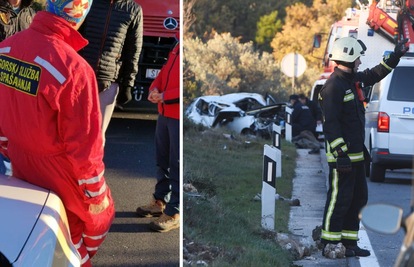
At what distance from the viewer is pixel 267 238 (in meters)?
6.04

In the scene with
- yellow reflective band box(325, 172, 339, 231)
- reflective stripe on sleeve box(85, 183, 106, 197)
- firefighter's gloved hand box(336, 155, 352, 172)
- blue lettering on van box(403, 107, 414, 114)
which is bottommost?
yellow reflective band box(325, 172, 339, 231)

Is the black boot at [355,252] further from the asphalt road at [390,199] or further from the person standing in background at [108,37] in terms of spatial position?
the person standing in background at [108,37]

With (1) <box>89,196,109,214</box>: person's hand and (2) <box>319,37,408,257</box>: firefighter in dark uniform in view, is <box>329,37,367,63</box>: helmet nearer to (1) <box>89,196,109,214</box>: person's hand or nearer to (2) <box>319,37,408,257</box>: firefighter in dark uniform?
(2) <box>319,37,408,257</box>: firefighter in dark uniform

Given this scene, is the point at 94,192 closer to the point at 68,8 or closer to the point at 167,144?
the point at 68,8

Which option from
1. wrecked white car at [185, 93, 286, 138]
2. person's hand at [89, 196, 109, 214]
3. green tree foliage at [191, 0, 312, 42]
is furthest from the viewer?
green tree foliage at [191, 0, 312, 42]

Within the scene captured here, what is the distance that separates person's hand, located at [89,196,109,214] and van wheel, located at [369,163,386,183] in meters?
6.83

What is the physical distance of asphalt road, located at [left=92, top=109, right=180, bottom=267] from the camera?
210 inches

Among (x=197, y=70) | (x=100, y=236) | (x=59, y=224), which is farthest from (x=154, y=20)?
(x=197, y=70)

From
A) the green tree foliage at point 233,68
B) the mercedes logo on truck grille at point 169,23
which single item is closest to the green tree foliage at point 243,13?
the green tree foliage at point 233,68

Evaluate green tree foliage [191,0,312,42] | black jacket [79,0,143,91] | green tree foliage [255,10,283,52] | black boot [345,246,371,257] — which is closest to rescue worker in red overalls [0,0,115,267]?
black jacket [79,0,143,91]

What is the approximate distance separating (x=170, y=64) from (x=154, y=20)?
5.07 m

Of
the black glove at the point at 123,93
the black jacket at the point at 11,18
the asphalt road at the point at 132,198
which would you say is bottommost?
the asphalt road at the point at 132,198

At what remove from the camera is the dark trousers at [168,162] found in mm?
5848

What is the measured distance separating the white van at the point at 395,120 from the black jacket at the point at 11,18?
5.58 m
